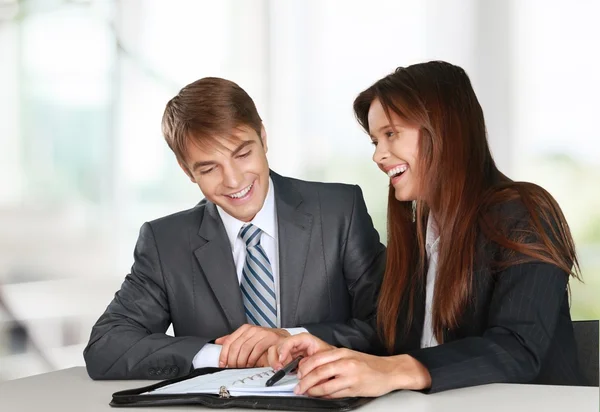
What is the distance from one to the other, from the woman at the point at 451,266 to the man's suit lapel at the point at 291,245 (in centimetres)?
30

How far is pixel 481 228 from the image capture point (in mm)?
1853

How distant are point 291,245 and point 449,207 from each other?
58 cm

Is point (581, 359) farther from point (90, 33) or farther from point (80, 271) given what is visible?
point (90, 33)

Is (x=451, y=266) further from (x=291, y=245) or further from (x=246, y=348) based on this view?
(x=291, y=245)

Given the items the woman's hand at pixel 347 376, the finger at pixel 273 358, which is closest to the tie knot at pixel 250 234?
the finger at pixel 273 358

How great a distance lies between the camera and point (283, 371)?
5.10 feet

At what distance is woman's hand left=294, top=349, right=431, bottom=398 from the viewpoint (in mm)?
1470

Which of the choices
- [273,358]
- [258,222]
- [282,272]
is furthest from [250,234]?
[273,358]

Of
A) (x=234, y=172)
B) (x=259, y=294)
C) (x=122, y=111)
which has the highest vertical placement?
(x=122, y=111)

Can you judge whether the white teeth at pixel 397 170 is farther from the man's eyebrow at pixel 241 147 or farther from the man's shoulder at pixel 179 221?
the man's shoulder at pixel 179 221

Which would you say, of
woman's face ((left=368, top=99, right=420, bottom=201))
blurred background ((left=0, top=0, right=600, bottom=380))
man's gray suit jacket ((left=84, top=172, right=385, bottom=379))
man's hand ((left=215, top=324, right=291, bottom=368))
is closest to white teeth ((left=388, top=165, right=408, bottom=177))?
woman's face ((left=368, top=99, right=420, bottom=201))

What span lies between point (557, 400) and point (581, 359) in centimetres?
61

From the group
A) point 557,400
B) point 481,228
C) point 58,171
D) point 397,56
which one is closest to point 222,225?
point 481,228

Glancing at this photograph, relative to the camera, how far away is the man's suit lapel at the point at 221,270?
2293 mm
